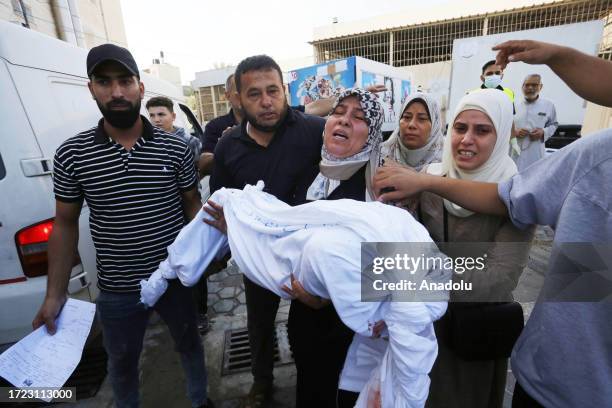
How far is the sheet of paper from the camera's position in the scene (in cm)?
150

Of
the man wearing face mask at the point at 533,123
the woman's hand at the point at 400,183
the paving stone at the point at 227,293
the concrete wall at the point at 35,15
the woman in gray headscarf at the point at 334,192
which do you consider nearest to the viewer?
the woman's hand at the point at 400,183

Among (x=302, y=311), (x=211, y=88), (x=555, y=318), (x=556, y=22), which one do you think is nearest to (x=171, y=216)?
(x=302, y=311)

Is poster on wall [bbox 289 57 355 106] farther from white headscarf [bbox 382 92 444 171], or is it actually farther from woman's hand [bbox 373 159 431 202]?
woman's hand [bbox 373 159 431 202]

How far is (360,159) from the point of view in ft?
5.26

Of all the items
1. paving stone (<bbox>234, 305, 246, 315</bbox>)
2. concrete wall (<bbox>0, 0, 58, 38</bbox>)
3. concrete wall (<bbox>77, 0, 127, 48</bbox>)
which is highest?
concrete wall (<bbox>77, 0, 127, 48</bbox>)

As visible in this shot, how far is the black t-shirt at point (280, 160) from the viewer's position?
6.27ft

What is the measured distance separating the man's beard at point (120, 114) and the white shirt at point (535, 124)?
17.8ft

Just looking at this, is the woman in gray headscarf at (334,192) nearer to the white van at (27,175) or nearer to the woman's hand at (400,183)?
the woman's hand at (400,183)

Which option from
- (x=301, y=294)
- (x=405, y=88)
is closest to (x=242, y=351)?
(x=301, y=294)

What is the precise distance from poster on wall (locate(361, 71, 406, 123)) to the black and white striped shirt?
29.6 feet

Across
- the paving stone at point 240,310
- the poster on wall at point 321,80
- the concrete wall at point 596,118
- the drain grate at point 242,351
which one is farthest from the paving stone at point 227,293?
the concrete wall at point 596,118

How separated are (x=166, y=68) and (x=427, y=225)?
36.3 meters

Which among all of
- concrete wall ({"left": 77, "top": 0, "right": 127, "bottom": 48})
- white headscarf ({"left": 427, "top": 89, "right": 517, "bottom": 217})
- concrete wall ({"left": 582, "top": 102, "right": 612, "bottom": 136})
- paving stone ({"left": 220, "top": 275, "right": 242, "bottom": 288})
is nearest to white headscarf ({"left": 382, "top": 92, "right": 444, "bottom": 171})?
white headscarf ({"left": 427, "top": 89, "right": 517, "bottom": 217})

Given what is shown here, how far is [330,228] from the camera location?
106 cm
